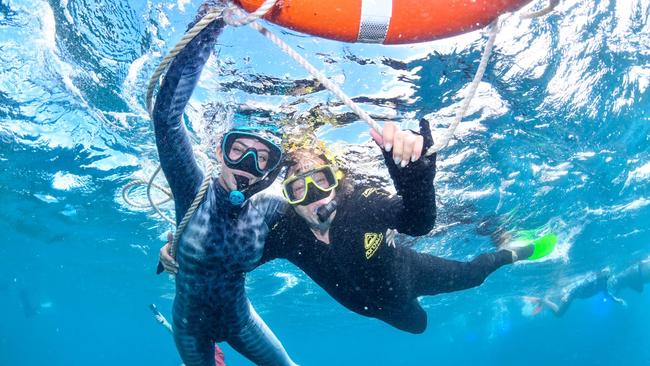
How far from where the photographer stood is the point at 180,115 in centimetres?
413

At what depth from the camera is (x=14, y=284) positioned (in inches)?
1695

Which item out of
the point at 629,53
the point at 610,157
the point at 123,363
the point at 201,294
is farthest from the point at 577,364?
the point at 123,363

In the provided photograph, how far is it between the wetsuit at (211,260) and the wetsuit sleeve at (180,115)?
0.04 feet

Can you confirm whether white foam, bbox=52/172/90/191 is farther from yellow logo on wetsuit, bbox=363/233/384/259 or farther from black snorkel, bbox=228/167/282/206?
yellow logo on wetsuit, bbox=363/233/384/259

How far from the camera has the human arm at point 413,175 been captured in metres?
3.06

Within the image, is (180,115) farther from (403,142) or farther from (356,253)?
(356,253)

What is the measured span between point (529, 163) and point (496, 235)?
8.01m

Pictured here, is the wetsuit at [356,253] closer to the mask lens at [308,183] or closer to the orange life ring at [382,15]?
the mask lens at [308,183]

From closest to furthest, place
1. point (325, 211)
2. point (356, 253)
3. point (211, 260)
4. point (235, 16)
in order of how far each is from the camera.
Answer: point (235, 16)
point (211, 260)
point (325, 211)
point (356, 253)

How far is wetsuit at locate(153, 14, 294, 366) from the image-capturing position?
15.7ft

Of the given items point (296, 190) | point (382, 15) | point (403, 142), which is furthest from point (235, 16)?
point (296, 190)

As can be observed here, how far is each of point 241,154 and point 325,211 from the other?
166cm

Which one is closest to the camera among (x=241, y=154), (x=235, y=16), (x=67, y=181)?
(x=235, y=16)

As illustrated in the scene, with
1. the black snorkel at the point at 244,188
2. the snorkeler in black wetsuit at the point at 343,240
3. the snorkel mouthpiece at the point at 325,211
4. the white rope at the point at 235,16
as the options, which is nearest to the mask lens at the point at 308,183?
the snorkeler in black wetsuit at the point at 343,240
